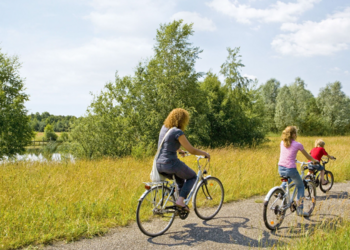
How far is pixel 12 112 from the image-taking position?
23656mm

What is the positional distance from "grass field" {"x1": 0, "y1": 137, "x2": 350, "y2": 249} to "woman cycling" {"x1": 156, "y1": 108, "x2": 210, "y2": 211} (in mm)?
1306

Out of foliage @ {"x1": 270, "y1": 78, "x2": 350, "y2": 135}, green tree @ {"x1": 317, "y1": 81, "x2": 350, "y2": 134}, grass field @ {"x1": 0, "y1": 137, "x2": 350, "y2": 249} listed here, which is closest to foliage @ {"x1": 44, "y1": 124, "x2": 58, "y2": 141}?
foliage @ {"x1": 270, "y1": 78, "x2": 350, "y2": 135}

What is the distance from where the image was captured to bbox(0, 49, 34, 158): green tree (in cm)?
2256

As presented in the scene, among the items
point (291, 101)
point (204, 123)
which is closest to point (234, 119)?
point (204, 123)

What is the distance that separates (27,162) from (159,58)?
13.5 m

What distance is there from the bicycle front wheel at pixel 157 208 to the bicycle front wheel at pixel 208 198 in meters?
0.59

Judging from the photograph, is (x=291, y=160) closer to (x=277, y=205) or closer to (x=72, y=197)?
(x=277, y=205)

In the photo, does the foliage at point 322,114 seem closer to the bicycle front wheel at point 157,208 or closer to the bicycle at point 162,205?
the bicycle at point 162,205

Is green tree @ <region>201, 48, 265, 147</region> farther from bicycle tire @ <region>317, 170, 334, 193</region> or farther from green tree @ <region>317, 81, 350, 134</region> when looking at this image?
green tree @ <region>317, 81, 350, 134</region>

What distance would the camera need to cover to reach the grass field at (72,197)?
415 centimetres

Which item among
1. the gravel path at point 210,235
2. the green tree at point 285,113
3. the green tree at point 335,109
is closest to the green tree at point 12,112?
the gravel path at point 210,235

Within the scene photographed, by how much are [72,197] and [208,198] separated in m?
2.95

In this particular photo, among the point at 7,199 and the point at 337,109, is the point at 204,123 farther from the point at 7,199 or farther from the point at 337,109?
the point at 337,109

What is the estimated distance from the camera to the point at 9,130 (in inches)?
891
